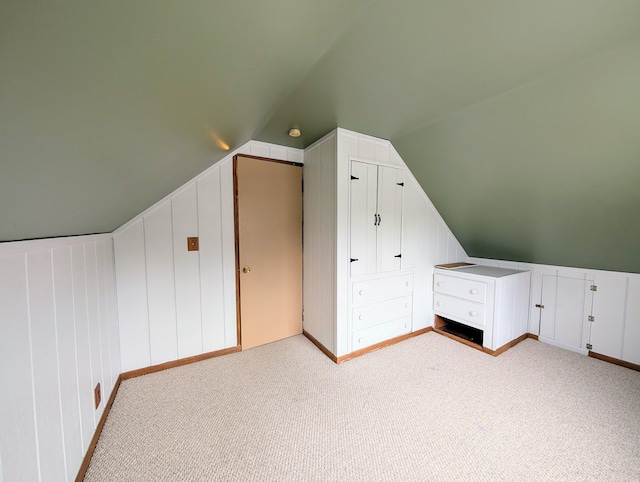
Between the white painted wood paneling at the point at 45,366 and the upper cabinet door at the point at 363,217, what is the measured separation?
193cm

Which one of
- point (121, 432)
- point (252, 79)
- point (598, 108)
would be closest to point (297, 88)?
point (252, 79)

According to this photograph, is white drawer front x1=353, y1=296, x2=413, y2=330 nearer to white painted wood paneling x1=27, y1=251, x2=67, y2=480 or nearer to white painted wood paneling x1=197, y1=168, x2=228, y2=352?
white painted wood paneling x1=197, y1=168, x2=228, y2=352

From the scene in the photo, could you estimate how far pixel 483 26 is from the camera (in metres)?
1.08

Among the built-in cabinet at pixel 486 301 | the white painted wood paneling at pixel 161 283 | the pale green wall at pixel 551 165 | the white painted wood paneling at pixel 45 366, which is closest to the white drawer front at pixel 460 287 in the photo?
the built-in cabinet at pixel 486 301

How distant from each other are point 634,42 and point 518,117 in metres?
0.54

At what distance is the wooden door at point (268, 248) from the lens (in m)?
2.43

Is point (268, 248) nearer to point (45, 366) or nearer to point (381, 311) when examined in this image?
point (381, 311)

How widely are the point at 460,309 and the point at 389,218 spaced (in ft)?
4.36

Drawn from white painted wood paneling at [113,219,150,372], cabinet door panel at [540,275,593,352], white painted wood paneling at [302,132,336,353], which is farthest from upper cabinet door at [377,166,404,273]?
white painted wood paneling at [113,219,150,372]

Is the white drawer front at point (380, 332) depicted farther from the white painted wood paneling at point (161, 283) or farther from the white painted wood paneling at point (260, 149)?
the white painted wood paneling at point (260, 149)

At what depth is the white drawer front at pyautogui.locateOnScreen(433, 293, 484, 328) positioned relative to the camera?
2.53 meters

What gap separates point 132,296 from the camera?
2.04 metres

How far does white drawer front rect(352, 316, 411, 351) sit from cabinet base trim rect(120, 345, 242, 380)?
1.22m

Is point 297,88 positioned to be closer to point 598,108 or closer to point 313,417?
point 598,108
